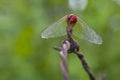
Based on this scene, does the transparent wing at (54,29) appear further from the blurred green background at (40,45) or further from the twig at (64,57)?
the blurred green background at (40,45)

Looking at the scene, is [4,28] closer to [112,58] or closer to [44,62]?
[44,62]

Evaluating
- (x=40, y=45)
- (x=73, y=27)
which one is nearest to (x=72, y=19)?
(x=73, y=27)

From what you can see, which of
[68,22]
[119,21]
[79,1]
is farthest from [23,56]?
[68,22]

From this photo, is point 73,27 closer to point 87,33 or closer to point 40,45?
point 87,33

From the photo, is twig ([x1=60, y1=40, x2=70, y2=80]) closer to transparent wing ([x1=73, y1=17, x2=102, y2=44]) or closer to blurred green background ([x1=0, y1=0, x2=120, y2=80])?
transparent wing ([x1=73, y1=17, x2=102, y2=44])

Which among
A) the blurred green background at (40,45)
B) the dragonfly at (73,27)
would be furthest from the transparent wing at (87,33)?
the blurred green background at (40,45)

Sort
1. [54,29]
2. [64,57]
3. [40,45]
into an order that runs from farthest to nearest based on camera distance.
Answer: [40,45] < [54,29] < [64,57]

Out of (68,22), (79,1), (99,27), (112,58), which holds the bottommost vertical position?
(112,58)

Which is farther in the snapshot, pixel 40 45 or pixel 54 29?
pixel 40 45
